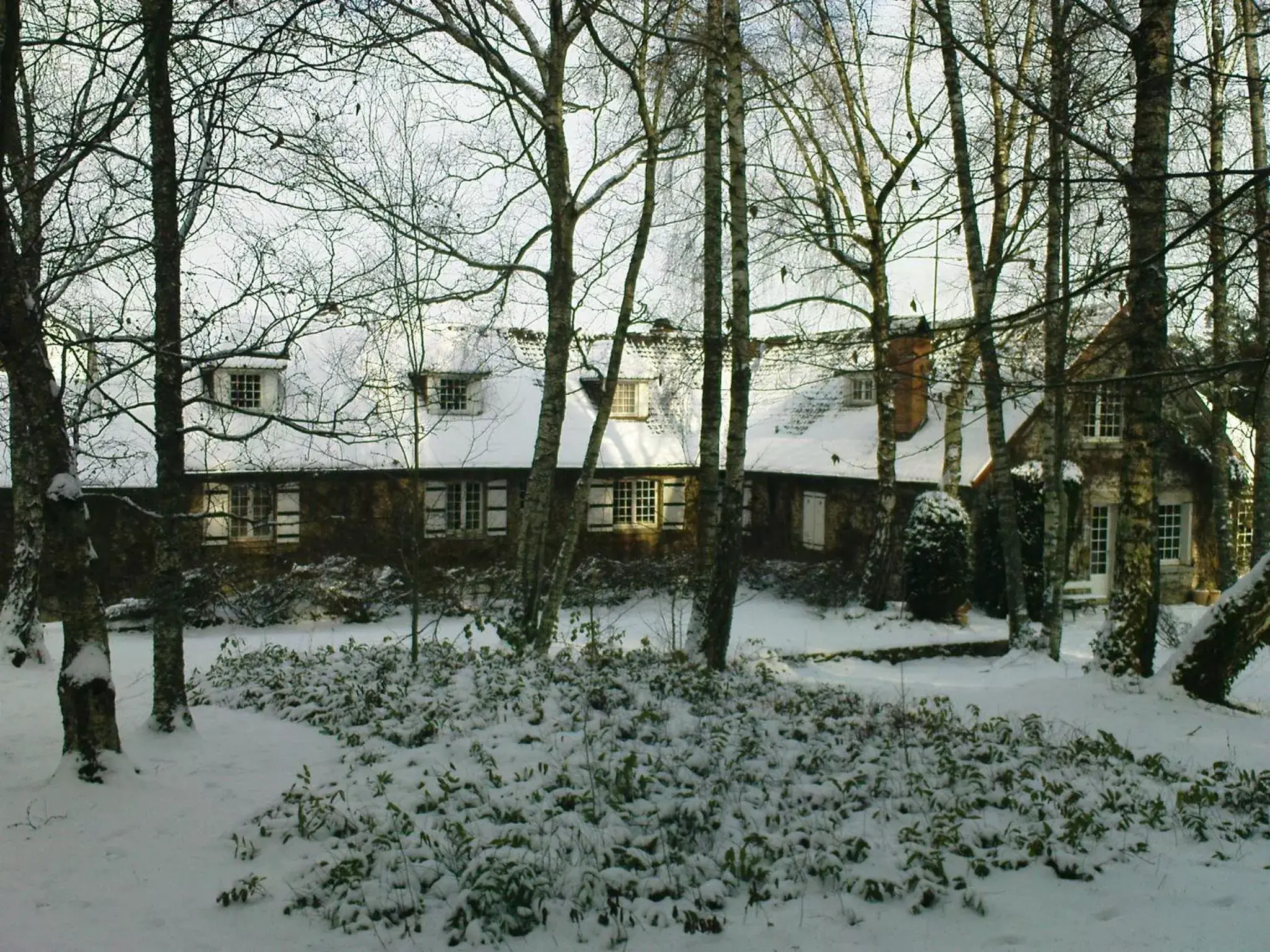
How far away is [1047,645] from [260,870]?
14704 mm

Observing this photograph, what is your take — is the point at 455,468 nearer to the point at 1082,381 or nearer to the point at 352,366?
the point at 352,366

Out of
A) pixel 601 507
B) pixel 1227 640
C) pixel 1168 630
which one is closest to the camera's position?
pixel 1227 640

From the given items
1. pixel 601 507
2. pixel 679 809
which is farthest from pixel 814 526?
pixel 679 809

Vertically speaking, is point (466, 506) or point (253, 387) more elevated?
point (253, 387)

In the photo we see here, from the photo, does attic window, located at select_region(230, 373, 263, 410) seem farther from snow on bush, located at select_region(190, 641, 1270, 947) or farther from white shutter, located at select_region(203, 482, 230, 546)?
snow on bush, located at select_region(190, 641, 1270, 947)

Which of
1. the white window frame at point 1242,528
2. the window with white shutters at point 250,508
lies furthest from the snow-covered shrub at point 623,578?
the white window frame at point 1242,528

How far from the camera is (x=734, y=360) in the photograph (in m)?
11.2

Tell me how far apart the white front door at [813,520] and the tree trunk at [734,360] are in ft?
50.1

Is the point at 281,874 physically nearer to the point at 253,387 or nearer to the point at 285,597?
the point at 285,597

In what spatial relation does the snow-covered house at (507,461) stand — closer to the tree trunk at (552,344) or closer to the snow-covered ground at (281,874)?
the tree trunk at (552,344)

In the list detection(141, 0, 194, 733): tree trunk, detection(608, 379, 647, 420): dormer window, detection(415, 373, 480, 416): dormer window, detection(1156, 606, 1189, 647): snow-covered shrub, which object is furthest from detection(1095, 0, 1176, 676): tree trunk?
detection(608, 379, 647, 420): dormer window

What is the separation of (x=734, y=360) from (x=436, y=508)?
1538 centimetres

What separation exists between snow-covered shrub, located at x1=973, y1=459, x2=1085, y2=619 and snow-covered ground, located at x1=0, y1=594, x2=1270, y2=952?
1170cm

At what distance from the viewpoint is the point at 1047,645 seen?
56.6ft
